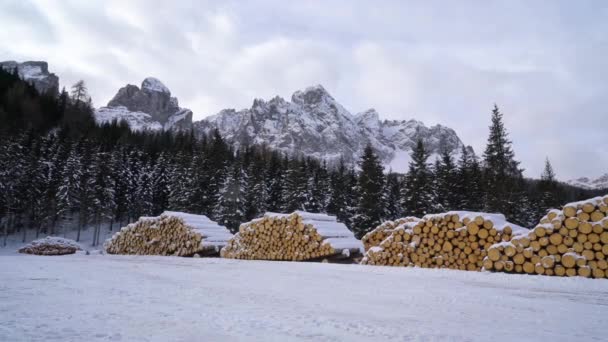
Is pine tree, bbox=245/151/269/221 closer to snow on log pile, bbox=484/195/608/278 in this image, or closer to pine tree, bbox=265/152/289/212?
pine tree, bbox=265/152/289/212

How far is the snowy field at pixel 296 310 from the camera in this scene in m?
3.48

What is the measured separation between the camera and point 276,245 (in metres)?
15.4

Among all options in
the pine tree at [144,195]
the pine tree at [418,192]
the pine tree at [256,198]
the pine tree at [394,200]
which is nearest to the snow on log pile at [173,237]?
the pine tree at [418,192]

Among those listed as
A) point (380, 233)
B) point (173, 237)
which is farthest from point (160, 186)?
point (380, 233)

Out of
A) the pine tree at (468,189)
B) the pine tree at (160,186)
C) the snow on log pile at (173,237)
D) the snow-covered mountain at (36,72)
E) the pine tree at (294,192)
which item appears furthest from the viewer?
the snow-covered mountain at (36,72)

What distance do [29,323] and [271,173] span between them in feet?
→ 174

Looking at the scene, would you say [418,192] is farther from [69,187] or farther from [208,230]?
[69,187]

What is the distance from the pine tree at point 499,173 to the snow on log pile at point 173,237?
95.4 ft

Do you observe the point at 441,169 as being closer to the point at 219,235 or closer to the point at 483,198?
the point at 483,198

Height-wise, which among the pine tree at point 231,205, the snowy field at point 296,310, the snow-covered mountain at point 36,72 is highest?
the snow-covered mountain at point 36,72

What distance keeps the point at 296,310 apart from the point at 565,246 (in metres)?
7.77

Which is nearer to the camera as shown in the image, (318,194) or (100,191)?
(318,194)

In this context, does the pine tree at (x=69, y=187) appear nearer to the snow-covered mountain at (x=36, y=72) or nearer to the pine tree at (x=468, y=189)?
the pine tree at (x=468, y=189)

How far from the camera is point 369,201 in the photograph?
39.1 m
